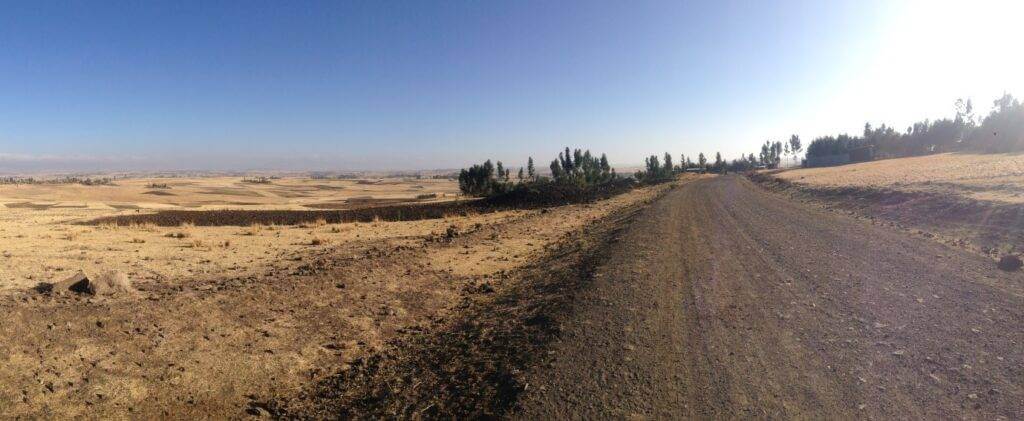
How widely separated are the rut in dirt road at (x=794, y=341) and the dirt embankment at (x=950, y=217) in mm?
2605

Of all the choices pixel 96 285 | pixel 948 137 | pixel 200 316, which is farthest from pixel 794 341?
pixel 948 137

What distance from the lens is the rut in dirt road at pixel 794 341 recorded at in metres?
4.47

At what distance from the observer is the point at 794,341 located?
6.00m

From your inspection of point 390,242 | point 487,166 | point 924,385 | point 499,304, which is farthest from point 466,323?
point 487,166

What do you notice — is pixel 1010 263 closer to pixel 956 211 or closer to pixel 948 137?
pixel 956 211

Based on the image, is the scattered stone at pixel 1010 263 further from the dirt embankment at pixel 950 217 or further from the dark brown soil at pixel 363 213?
the dark brown soil at pixel 363 213

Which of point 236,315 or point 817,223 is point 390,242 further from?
point 817,223

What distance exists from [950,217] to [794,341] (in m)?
16.5

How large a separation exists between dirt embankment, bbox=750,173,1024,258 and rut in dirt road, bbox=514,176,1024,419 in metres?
2.60

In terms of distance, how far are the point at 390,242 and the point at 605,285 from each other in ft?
35.1

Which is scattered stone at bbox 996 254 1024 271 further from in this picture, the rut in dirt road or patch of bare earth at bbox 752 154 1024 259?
patch of bare earth at bbox 752 154 1024 259

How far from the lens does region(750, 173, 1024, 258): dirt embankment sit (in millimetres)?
12788

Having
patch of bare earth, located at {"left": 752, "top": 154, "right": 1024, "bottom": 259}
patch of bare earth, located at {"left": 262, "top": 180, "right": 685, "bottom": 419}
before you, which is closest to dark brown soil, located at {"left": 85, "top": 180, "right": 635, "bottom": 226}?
patch of bare earth, located at {"left": 752, "top": 154, "right": 1024, "bottom": 259}

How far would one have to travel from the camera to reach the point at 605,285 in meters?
9.34
